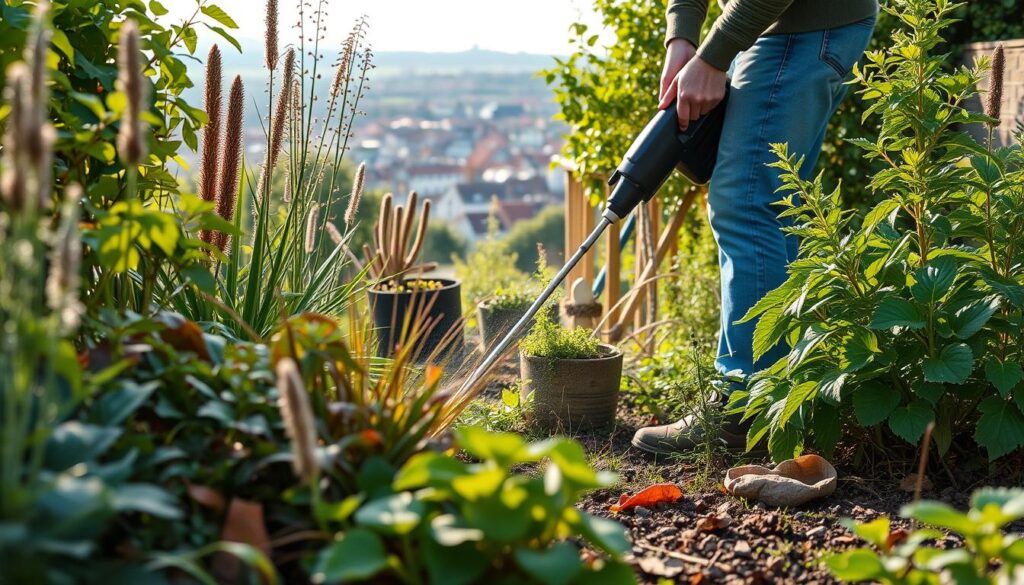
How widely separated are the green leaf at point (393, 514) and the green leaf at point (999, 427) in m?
1.34

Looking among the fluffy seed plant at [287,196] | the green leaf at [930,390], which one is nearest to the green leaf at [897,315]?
the green leaf at [930,390]

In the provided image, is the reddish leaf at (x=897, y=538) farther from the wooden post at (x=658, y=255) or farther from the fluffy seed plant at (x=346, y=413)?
the wooden post at (x=658, y=255)

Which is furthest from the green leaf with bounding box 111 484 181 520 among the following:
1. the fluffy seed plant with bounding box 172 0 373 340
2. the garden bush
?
the fluffy seed plant with bounding box 172 0 373 340

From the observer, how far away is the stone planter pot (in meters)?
2.75

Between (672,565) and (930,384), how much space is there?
2.29ft

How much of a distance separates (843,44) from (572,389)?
1186mm

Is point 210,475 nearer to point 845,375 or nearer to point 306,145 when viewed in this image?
point 845,375

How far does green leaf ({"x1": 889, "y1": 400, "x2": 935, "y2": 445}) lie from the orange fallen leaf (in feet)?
1.53

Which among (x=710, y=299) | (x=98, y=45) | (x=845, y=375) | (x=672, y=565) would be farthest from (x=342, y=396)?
(x=710, y=299)

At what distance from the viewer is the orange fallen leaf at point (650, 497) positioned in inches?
79.8

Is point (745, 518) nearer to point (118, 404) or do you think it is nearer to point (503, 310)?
point (118, 404)

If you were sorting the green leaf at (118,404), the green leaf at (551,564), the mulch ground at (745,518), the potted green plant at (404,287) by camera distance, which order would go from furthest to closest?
the potted green plant at (404,287) < the mulch ground at (745,518) < the green leaf at (118,404) < the green leaf at (551,564)

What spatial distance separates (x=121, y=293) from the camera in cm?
183

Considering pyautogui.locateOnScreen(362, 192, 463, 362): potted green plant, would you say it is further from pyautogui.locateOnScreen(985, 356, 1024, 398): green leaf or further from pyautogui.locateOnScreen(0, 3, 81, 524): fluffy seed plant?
pyautogui.locateOnScreen(0, 3, 81, 524): fluffy seed plant
